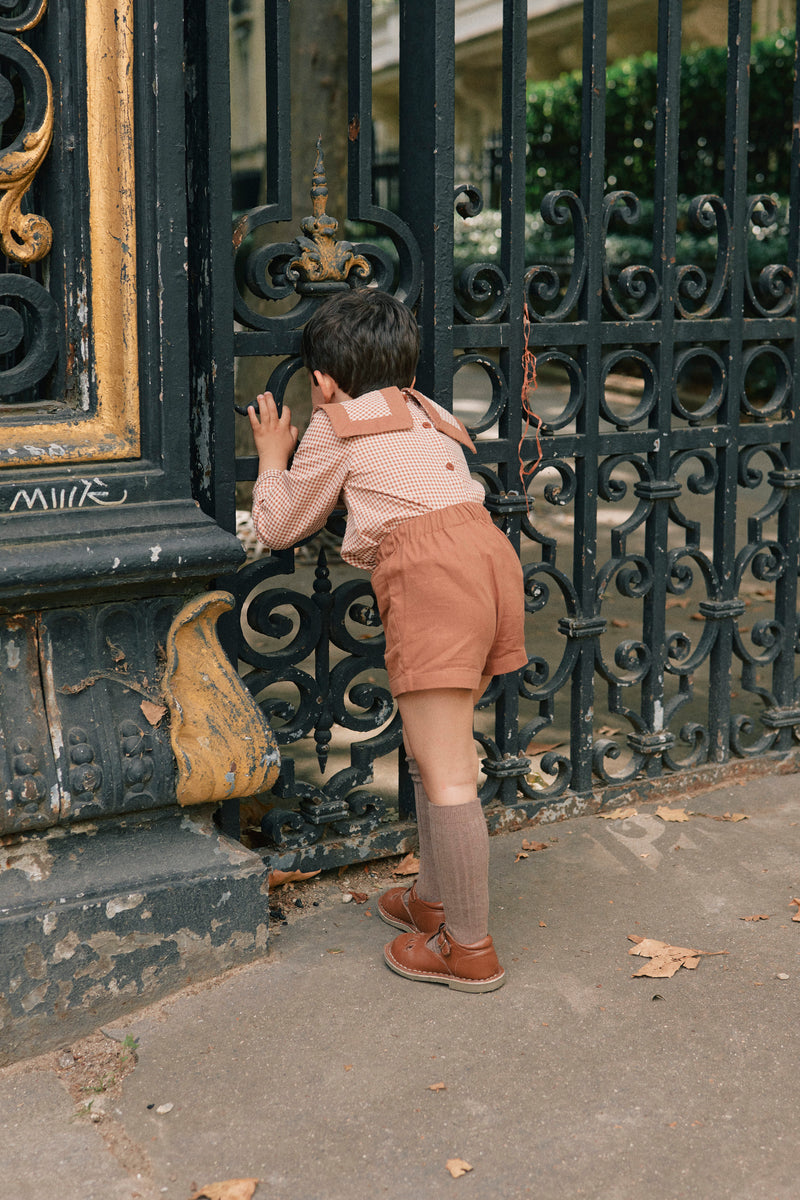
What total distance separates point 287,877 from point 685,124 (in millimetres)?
13537

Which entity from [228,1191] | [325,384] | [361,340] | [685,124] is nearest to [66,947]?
[228,1191]

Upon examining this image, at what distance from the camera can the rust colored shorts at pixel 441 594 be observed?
8.92ft

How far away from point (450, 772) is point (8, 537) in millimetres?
1039

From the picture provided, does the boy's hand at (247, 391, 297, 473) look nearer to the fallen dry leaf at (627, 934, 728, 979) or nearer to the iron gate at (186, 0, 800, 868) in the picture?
the iron gate at (186, 0, 800, 868)

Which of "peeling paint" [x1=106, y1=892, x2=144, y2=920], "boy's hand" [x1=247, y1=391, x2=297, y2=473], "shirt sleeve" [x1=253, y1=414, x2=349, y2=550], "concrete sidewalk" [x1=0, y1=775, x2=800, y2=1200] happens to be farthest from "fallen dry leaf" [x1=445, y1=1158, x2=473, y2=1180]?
"boy's hand" [x1=247, y1=391, x2=297, y2=473]

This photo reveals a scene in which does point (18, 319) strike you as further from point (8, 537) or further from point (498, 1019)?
point (498, 1019)

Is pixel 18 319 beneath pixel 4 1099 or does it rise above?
above

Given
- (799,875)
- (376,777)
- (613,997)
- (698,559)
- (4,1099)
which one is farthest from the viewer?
(376,777)

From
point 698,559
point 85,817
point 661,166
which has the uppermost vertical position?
point 661,166

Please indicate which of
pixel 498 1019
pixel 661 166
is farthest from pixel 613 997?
pixel 661 166

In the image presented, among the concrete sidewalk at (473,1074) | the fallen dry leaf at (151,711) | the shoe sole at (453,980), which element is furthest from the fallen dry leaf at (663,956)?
the fallen dry leaf at (151,711)

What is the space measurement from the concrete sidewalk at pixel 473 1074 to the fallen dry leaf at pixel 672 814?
1.45 ft

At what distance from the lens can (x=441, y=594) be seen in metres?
2.72

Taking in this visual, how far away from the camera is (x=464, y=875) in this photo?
2764mm
